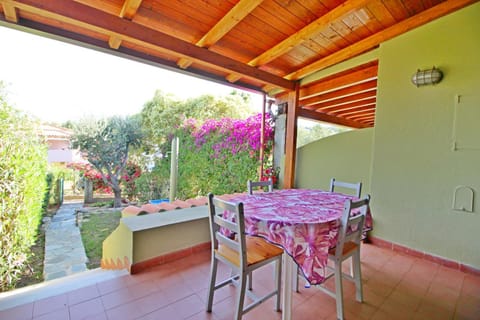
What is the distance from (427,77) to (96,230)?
5832 mm

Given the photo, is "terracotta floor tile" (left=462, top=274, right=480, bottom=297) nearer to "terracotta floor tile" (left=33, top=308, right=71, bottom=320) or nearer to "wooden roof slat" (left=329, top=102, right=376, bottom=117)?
"terracotta floor tile" (left=33, top=308, right=71, bottom=320)

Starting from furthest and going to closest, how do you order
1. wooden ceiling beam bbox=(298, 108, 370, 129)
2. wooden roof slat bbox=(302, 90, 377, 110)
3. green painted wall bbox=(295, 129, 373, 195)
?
wooden ceiling beam bbox=(298, 108, 370, 129)
wooden roof slat bbox=(302, 90, 377, 110)
green painted wall bbox=(295, 129, 373, 195)

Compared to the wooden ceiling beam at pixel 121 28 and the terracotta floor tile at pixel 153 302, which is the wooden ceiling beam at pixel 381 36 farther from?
the terracotta floor tile at pixel 153 302

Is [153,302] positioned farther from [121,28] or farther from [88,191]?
[88,191]

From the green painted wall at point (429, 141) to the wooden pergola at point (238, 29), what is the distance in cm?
29

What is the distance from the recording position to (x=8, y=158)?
228cm

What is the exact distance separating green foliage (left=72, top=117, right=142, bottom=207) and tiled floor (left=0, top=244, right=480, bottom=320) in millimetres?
4137

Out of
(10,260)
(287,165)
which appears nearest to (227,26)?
(287,165)

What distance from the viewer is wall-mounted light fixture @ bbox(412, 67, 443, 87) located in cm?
239

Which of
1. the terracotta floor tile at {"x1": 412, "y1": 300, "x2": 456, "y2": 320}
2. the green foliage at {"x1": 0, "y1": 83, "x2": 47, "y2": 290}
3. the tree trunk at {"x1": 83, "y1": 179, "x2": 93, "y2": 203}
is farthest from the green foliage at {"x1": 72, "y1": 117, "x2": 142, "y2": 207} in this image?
the terracotta floor tile at {"x1": 412, "y1": 300, "x2": 456, "y2": 320}

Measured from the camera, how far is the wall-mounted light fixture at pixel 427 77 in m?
2.39

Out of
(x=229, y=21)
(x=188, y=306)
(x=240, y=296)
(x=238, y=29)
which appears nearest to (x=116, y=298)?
(x=188, y=306)

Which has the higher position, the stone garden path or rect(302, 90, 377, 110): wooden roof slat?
rect(302, 90, 377, 110): wooden roof slat

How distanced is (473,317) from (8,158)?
4.33m
